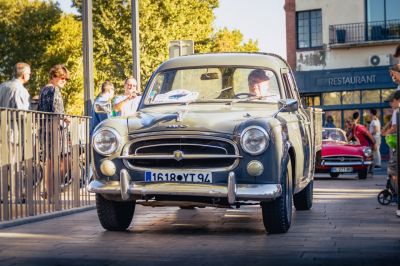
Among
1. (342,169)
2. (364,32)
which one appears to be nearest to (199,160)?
(342,169)

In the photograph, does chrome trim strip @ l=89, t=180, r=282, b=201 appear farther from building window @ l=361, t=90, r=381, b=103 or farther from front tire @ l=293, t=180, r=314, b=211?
building window @ l=361, t=90, r=381, b=103

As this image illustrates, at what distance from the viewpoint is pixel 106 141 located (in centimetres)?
938

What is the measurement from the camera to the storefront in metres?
44.2

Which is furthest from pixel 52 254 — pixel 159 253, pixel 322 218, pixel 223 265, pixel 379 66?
pixel 379 66

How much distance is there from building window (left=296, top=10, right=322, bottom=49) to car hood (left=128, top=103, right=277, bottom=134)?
119 feet

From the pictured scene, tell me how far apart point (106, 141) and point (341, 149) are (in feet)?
52.4

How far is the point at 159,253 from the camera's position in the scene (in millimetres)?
7867

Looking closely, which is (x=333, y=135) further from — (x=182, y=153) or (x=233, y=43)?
(x=233, y=43)

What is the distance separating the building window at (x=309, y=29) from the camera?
45.7 meters

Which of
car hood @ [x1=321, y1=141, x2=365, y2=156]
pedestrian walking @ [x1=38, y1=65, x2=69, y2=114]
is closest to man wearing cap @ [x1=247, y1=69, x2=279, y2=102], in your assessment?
pedestrian walking @ [x1=38, y1=65, x2=69, y2=114]

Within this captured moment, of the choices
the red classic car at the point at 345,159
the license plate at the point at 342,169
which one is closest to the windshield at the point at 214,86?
the red classic car at the point at 345,159

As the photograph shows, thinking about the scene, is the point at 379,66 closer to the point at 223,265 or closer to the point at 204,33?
the point at 204,33

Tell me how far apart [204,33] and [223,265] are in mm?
42465

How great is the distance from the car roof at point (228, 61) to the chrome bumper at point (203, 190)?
2.34 metres
